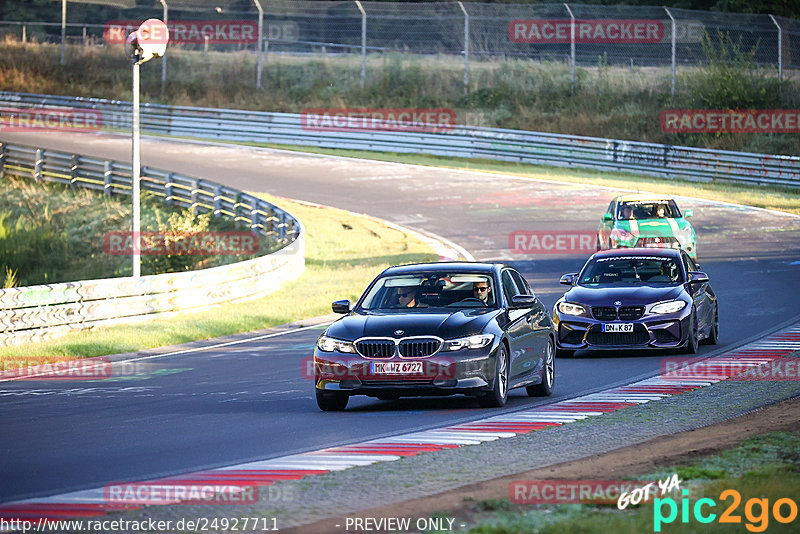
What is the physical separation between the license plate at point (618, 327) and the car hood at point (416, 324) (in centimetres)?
457

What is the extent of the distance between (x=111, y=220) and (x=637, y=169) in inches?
742

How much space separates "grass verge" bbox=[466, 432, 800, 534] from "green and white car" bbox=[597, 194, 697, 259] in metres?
17.7

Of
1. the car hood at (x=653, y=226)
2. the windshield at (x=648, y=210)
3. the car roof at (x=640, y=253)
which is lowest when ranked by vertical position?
the car hood at (x=653, y=226)

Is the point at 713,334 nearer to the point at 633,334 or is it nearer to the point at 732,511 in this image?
the point at 633,334

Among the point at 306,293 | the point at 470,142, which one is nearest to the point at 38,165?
the point at 470,142

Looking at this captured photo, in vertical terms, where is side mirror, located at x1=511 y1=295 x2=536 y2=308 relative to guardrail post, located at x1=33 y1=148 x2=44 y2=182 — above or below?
above

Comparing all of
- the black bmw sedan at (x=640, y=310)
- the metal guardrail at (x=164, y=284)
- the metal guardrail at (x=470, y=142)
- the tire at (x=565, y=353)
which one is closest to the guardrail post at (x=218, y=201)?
the metal guardrail at (x=164, y=284)

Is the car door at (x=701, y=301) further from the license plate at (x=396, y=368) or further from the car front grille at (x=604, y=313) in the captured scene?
the license plate at (x=396, y=368)

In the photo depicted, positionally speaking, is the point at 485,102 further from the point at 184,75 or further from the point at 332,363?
the point at 332,363

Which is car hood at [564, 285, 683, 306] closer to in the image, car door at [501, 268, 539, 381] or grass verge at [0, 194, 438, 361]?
car door at [501, 268, 539, 381]

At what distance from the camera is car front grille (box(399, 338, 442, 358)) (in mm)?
11805

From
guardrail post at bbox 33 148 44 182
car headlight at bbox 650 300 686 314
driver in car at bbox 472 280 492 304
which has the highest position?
driver in car at bbox 472 280 492 304

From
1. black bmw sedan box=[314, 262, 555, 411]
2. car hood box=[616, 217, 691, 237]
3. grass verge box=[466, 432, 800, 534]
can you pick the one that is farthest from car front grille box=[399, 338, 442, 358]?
car hood box=[616, 217, 691, 237]

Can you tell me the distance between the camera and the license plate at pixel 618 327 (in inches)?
656
